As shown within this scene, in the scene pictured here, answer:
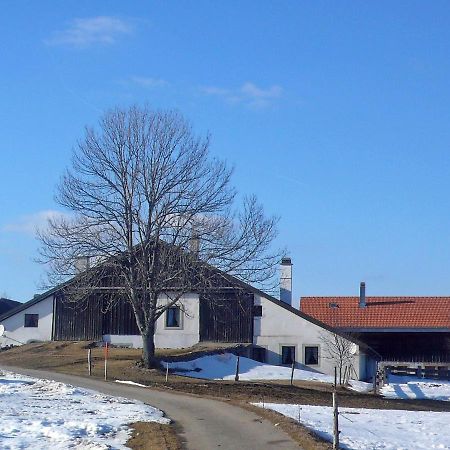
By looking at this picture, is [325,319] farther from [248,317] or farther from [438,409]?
[438,409]

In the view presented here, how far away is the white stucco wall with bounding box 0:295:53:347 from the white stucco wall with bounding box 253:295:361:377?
42.0 ft

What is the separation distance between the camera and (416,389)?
41281 millimetres

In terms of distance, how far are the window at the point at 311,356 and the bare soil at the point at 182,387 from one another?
276 inches

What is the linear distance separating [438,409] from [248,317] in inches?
727

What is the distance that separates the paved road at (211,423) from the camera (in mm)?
17406

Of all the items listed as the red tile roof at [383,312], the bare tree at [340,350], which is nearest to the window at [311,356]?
the bare tree at [340,350]

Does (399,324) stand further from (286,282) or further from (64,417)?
(64,417)

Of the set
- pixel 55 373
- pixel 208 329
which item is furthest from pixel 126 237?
pixel 208 329

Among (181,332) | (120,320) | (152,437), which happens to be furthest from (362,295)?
(152,437)

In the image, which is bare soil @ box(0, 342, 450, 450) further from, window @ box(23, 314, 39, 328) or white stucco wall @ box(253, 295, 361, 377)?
white stucco wall @ box(253, 295, 361, 377)

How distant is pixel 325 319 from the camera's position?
56.3 metres

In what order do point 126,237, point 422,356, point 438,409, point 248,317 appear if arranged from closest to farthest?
point 438,409 → point 126,237 → point 248,317 → point 422,356

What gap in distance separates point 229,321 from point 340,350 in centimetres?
707

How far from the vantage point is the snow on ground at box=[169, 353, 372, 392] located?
41688mm
